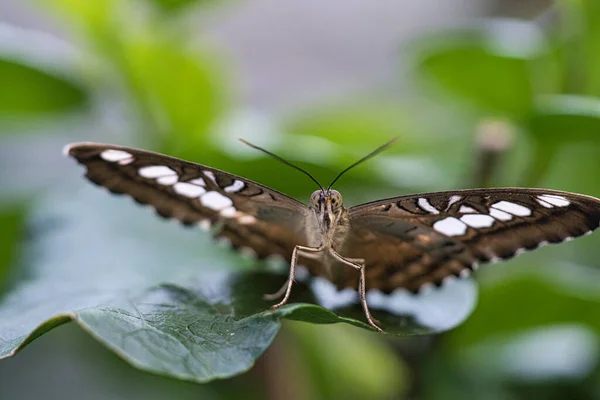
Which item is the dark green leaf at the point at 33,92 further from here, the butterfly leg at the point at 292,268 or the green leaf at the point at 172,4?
the butterfly leg at the point at 292,268

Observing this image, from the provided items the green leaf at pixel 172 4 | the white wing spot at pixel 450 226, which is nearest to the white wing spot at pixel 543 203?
the white wing spot at pixel 450 226

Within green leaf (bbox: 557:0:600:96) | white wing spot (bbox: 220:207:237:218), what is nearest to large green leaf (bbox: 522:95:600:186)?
green leaf (bbox: 557:0:600:96)

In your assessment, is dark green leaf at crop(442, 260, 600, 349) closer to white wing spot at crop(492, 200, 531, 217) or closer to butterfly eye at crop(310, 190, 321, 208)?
white wing spot at crop(492, 200, 531, 217)

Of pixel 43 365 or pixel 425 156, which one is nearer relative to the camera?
pixel 425 156

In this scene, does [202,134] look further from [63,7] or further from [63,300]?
[63,300]

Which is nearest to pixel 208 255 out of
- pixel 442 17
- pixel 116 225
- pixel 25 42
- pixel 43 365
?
pixel 116 225

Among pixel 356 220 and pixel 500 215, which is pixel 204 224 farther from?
pixel 500 215
